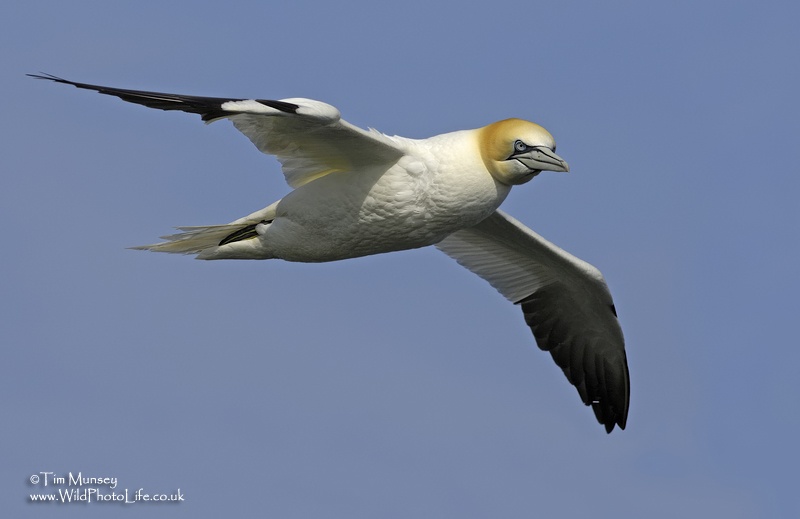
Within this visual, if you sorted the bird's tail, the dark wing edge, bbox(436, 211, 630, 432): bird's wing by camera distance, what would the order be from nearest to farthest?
the dark wing edge
the bird's tail
bbox(436, 211, 630, 432): bird's wing

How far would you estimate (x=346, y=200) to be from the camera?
11.3 m

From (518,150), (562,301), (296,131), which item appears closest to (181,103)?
(296,131)

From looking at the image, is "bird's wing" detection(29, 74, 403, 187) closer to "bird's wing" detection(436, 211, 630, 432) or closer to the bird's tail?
the bird's tail

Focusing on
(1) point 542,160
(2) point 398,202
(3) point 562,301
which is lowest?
(3) point 562,301

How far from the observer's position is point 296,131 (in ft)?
36.1

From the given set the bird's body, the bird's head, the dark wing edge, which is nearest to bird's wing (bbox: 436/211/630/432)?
the bird's body

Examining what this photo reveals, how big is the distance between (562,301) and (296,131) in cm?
442

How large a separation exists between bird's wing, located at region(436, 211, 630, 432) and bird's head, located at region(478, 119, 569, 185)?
268cm

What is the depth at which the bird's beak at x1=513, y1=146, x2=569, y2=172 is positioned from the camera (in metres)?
10.9

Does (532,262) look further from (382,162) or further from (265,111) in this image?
(265,111)

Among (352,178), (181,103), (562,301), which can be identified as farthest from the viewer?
(562,301)

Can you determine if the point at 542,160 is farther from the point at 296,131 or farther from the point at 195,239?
the point at 195,239

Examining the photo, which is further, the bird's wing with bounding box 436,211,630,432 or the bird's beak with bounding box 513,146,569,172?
the bird's wing with bounding box 436,211,630,432

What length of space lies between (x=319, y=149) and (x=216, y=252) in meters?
1.60
